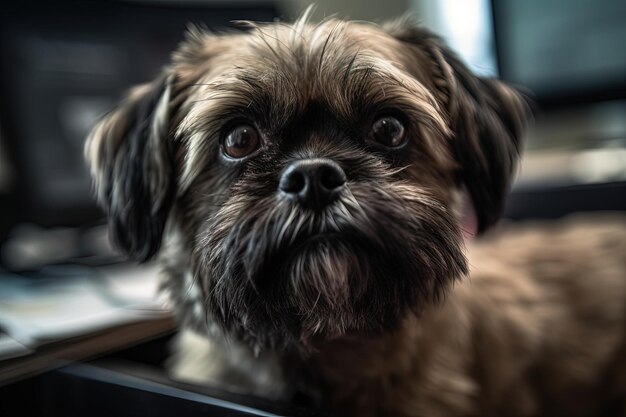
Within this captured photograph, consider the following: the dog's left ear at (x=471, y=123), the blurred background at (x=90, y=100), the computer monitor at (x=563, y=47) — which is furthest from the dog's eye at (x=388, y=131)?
the computer monitor at (x=563, y=47)

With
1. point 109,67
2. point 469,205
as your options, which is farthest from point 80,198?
point 469,205

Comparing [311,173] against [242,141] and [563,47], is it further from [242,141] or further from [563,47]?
[563,47]

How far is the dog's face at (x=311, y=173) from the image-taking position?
66 centimetres

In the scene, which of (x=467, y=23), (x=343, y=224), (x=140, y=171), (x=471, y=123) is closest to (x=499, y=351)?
(x=471, y=123)

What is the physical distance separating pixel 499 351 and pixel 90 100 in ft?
3.98

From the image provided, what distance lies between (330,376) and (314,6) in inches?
24.7

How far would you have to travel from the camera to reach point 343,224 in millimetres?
643

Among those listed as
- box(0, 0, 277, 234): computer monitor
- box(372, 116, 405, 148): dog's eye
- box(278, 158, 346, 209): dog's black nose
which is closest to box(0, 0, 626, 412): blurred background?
box(0, 0, 277, 234): computer monitor

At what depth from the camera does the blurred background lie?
1234 mm

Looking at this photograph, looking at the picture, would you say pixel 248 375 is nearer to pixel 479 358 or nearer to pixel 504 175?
pixel 479 358

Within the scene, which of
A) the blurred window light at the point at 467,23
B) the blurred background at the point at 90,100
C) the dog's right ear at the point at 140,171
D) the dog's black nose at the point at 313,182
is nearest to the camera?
the dog's black nose at the point at 313,182

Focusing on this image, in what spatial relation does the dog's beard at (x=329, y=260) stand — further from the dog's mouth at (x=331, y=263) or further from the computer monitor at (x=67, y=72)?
the computer monitor at (x=67, y=72)

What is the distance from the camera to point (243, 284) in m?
0.69

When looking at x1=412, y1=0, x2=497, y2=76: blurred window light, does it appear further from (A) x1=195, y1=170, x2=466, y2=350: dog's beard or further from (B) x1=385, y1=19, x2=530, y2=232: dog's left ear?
(A) x1=195, y1=170, x2=466, y2=350: dog's beard
